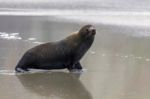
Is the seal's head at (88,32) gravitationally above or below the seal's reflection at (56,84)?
above

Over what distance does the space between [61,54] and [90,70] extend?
0.54m

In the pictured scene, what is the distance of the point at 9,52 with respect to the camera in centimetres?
1091

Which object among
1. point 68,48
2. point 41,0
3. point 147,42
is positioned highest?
point 68,48

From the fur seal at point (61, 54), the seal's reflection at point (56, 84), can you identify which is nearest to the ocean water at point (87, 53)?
the seal's reflection at point (56, 84)

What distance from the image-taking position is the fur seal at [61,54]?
31.6 ft

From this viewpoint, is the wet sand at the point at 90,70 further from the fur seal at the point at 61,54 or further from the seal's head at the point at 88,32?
the seal's head at the point at 88,32

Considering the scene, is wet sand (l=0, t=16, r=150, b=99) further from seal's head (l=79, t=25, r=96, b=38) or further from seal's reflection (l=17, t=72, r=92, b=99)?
seal's head (l=79, t=25, r=96, b=38)

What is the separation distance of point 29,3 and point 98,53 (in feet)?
35.8

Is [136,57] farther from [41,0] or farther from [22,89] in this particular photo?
[41,0]

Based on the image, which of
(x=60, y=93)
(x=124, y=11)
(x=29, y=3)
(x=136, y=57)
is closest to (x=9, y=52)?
(x=136, y=57)

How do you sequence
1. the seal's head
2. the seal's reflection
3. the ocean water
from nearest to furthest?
the seal's reflection → the ocean water → the seal's head

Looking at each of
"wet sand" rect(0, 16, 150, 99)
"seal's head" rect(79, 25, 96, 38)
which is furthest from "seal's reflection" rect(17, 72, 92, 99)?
"seal's head" rect(79, 25, 96, 38)

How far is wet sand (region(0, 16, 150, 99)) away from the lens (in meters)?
7.97

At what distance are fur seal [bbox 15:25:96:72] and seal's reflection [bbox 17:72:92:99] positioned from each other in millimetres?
219
